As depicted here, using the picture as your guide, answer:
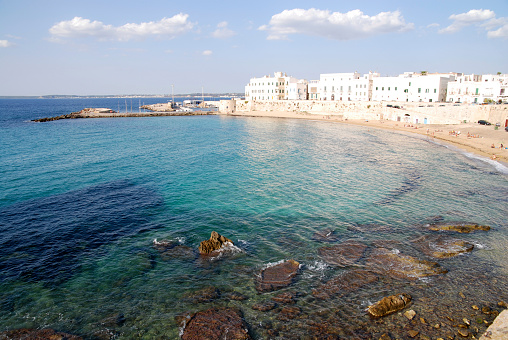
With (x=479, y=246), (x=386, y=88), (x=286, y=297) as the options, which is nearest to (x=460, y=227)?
(x=479, y=246)

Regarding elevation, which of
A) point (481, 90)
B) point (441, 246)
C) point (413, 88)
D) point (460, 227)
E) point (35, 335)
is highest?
point (413, 88)

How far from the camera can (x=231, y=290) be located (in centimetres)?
1512

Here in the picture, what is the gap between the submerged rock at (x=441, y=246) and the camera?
60.1 ft

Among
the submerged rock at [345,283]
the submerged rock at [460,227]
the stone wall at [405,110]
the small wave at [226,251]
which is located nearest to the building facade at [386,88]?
the stone wall at [405,110]

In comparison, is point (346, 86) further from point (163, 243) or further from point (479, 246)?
point (163, 243)

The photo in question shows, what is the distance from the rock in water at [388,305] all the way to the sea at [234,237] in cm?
34

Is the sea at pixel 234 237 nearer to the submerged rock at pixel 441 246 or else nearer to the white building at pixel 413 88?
the submerged rock at pixel 441 246

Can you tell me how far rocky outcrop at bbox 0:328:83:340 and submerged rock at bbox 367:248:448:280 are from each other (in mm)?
14581

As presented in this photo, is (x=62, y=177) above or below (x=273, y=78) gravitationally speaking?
below

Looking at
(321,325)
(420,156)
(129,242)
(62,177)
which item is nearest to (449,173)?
(420,156)

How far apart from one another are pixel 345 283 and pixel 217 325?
6727 millimetres

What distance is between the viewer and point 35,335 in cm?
1221

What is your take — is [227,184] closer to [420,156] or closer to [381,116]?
[420,156]

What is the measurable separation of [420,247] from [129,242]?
18.1 m
